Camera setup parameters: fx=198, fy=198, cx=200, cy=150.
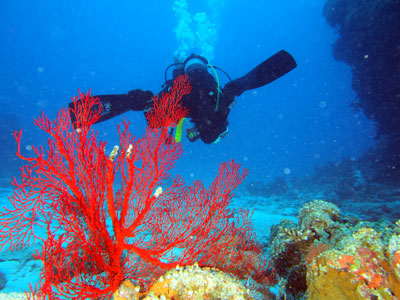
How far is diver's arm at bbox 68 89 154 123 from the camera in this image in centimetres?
462

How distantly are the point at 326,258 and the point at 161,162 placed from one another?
6.86 ft

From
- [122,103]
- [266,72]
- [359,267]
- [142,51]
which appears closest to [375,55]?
[266,72]

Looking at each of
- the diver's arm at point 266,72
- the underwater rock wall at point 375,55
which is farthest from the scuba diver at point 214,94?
the underwater rock wall at point 375,55

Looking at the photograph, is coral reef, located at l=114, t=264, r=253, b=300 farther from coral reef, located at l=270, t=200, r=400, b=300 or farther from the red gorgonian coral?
coral reef, located at l=270, t=200, r=400, b=300

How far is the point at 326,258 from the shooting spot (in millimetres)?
1802

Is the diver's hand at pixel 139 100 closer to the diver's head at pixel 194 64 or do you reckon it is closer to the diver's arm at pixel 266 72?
the diver's head at pixel 194 64

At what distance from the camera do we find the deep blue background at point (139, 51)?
6912 cm

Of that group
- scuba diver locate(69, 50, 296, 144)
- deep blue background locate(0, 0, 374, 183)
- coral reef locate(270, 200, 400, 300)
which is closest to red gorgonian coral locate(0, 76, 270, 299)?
coral reef locate(270, 200, 400, 300)

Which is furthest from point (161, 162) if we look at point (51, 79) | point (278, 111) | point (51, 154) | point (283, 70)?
point (278, 111)

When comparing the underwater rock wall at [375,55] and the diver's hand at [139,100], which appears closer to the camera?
the diver's hand at [139,100]

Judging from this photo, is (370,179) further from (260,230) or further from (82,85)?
(82,85)

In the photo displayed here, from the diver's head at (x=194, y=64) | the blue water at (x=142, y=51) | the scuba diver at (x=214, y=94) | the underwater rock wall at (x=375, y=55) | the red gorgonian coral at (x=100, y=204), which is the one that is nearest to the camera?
the red gorgonian coral at (x=100, y=204)

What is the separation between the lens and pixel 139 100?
4945 millimetres

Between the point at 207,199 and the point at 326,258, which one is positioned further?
the point at 207,199
